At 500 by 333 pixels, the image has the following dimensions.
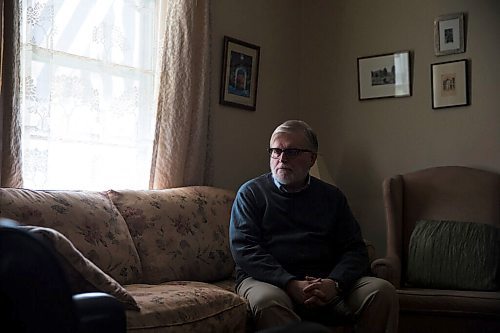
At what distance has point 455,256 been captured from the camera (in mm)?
3186

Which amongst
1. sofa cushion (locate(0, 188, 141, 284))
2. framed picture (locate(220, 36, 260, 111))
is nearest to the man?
sofa cushion (locate(0, 188, 141, 284))

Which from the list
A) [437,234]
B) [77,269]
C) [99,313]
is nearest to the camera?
[99,313]

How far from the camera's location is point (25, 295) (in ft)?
3.74

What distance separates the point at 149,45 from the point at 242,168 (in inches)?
39.5

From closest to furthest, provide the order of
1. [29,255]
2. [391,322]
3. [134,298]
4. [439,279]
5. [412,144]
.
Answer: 1. [29,255]
2. [134,298]
3. [391,322]
4. [439,279]
5. [412,144]

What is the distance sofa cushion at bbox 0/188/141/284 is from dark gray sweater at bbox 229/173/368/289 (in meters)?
0.44

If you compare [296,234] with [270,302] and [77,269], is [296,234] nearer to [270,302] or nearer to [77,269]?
[270,302]

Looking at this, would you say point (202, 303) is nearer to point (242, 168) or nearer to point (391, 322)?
point (391, 322)

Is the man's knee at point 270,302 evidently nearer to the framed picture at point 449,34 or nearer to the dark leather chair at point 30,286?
the dark leather chair at point 30,286

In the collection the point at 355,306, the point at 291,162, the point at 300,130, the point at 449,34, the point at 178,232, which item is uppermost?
the point at 449,34

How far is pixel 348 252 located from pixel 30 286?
1802 mm

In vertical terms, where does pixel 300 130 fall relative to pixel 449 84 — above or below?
below

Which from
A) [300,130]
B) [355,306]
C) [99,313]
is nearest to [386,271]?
[355,306]

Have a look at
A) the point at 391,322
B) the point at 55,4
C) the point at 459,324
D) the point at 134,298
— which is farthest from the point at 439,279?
the point at 55,4
